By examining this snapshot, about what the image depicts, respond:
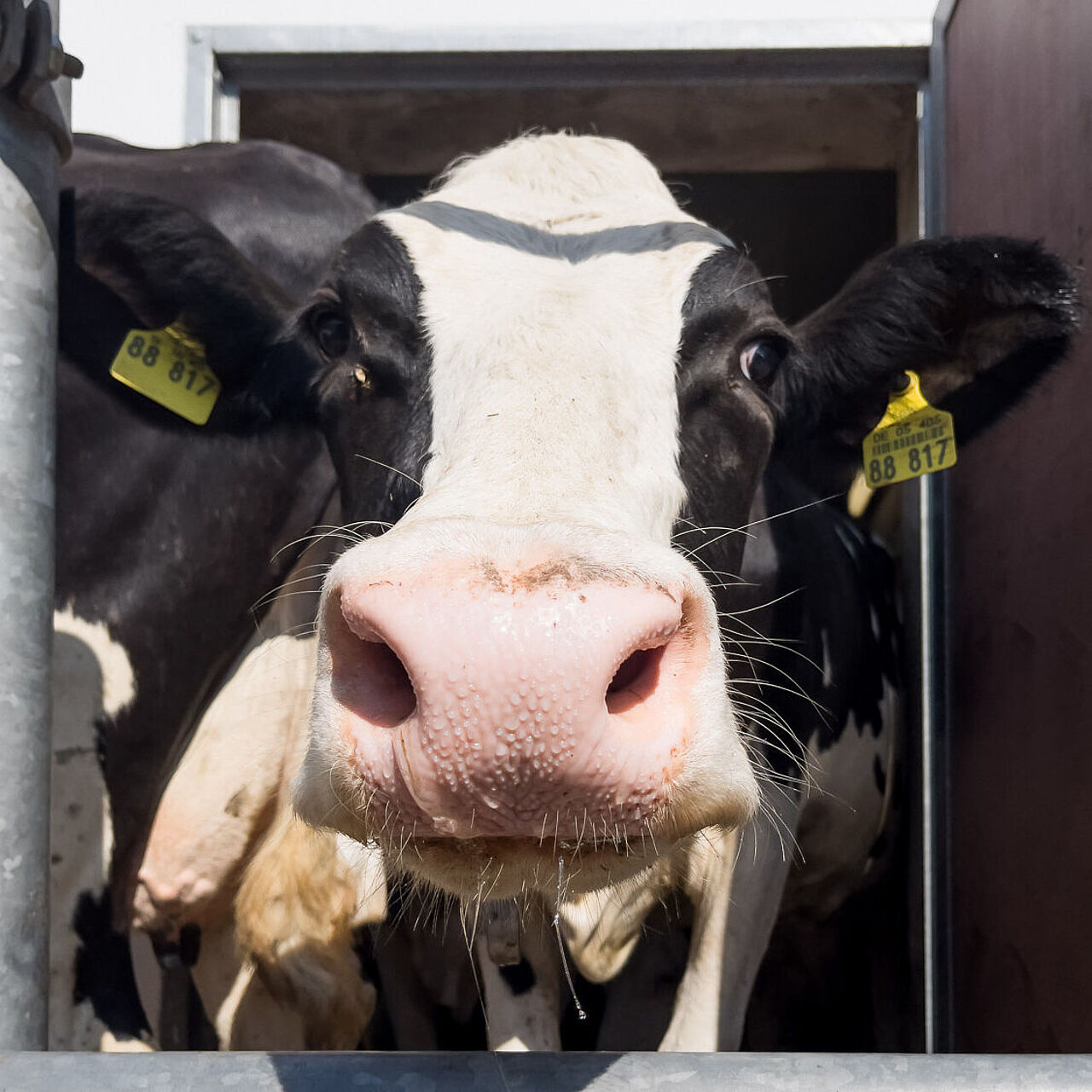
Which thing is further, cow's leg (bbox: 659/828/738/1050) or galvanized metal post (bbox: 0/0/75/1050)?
cow's leg (bbox: 659/828/738/1050)

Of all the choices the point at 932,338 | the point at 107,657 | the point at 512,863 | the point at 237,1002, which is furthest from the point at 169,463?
the point at 512,863

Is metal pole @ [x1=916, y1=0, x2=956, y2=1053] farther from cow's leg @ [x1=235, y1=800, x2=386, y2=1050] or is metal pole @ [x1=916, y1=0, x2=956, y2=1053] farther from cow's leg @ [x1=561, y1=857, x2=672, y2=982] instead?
cow's leg @ [x1=235, y1=800, x2=386, y2=1050]

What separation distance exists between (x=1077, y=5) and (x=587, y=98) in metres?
1.51


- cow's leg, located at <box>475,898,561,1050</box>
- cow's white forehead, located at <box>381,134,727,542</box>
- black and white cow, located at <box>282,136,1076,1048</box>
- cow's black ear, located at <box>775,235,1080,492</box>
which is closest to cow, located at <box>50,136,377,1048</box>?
black and white cow, located at <box>282,136,1076,1048</box>

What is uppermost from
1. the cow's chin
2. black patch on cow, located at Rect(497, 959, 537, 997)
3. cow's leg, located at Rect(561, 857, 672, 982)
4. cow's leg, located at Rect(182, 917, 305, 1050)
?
the cow's chin

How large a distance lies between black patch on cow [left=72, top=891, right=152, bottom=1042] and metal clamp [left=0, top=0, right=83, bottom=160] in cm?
160

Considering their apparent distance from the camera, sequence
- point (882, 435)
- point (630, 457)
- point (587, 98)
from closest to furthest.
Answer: point (630, 457) < point (882, 435) < point (587, 98)

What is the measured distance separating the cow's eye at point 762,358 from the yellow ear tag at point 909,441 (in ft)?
1.45

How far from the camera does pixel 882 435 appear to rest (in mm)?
2477

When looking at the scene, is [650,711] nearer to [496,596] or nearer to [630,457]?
[496,596]

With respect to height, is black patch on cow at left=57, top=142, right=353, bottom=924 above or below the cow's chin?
above

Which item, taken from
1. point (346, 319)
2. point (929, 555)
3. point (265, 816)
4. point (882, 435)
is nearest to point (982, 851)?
point (929, 555)

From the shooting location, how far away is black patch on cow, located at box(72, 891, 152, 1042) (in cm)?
245

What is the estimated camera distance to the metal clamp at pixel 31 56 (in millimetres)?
1261
